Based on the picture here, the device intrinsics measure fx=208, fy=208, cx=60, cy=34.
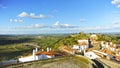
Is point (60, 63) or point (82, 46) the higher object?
point (60, 63)

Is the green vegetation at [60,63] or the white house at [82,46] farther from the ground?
the green vegetation at [60,63]

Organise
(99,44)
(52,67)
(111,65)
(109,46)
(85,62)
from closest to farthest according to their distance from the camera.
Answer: (52,67) → (85,62) → (111,65) → (109,46) → (99,44)

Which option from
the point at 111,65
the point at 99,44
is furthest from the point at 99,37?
the point at 111,65

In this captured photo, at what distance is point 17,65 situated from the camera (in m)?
26.8

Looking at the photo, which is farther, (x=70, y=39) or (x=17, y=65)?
(x=70, y=39)

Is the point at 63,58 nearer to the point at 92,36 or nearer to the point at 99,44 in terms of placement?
the point at 99,44

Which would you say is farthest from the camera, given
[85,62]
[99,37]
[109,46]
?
[99,37]

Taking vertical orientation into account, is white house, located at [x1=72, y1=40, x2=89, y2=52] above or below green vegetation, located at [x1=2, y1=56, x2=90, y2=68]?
below

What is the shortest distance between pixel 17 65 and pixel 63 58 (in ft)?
30.2

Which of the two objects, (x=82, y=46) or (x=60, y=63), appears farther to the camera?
(x=82, y=46)

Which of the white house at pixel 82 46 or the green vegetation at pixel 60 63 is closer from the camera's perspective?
the green vegetation at pixel 60 63

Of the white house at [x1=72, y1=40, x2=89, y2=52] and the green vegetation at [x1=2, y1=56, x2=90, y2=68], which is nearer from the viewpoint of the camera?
the green vegetation at [x1=2, y1=56, x2=90, y2=68]

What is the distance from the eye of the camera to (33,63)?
28750 millimetres

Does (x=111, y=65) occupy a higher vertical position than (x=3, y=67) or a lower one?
lower
